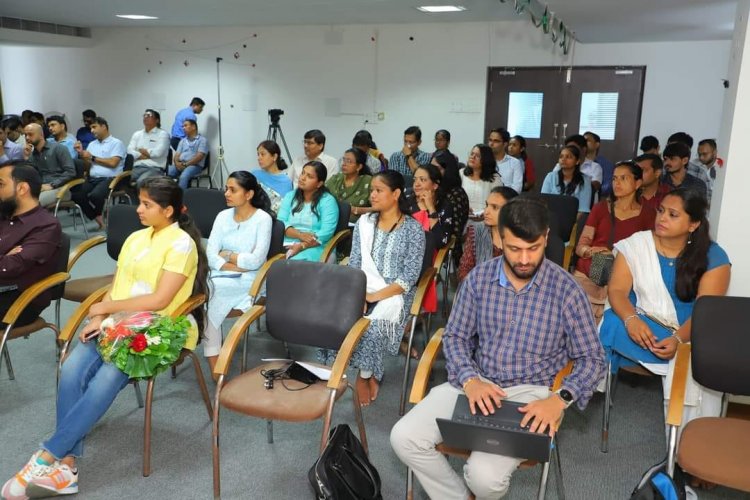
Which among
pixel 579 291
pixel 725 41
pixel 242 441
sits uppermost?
pixel 725 41

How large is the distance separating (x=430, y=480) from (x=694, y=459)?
0.86m

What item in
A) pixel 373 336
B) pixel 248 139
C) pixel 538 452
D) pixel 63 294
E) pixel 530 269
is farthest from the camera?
pixel 248 139

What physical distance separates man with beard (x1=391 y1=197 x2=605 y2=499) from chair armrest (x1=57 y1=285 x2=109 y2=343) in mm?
1572

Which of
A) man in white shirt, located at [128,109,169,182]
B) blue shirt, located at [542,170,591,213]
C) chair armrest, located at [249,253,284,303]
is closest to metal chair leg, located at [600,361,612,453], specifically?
chair armrest, located at [249,253,284,303]

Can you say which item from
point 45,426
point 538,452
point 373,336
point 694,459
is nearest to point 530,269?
point 538,452

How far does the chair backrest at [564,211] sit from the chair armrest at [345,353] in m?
2.53

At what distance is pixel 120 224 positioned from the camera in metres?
3.98

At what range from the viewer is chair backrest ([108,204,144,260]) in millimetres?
3959

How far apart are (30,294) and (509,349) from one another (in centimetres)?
233

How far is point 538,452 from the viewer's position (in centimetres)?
196

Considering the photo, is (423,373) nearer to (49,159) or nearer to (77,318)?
(77,318)

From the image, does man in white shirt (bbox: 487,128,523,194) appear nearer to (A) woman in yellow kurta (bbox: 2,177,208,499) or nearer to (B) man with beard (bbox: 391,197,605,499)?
(A) woman in yellow kurta (bbox: 2,177,208,499)

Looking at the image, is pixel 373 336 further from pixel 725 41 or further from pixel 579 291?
pixel 725 41

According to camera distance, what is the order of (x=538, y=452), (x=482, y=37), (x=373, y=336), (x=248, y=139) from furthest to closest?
1. (x=248, y=139)
2. (x=482, y=37)
3. (x=373, y=336)
4. (x=538, y=452)
